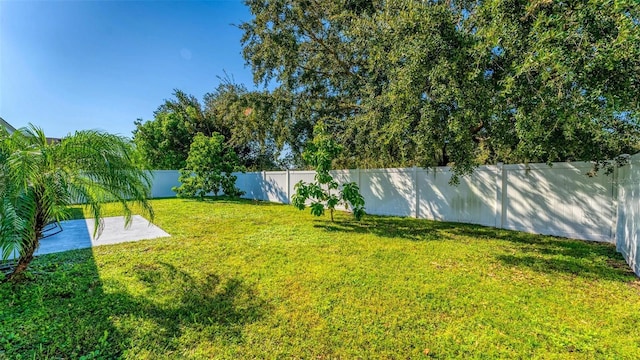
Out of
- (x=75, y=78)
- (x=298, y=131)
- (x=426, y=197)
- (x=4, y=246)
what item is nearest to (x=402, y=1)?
(x=426, y=197)

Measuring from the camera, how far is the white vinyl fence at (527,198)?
16.6 feet

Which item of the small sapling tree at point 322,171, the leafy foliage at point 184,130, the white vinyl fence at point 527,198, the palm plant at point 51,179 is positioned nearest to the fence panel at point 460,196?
the white vinyl fence at point 527,198

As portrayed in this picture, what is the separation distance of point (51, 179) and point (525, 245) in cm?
813

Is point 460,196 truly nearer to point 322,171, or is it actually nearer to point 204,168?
point 322,171

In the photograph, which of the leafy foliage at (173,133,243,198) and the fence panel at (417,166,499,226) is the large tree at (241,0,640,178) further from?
the leafy foliage at (173,133,243,198)

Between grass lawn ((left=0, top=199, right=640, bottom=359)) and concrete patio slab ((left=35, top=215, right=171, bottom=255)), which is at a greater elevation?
concrete patio slab ((left=35, top=215, right=171, bottom=255))

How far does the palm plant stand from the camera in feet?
10.1

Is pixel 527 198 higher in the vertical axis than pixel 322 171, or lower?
lower

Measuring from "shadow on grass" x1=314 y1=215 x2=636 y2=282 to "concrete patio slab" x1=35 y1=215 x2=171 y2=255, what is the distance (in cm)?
452

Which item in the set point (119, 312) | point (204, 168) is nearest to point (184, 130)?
point (204, 168)

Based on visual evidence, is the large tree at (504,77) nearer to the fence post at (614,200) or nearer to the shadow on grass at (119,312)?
the fence post at (614,200)

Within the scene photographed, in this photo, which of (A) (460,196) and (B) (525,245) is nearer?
(B) (525,245)

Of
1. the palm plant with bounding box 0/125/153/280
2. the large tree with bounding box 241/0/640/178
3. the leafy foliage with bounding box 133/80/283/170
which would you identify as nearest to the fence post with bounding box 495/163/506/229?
the large tree with bounding box 241/0/640/178

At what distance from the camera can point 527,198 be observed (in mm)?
6887
